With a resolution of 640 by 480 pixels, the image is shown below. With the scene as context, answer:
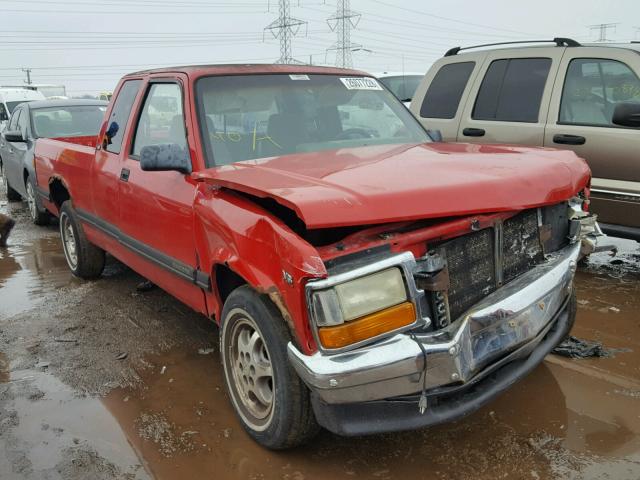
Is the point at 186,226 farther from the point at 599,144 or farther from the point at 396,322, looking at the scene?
the point at 599,144

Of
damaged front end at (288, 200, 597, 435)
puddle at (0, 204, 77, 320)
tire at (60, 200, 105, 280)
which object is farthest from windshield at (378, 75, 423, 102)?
damaged front end at (288, 200, 597, 435)

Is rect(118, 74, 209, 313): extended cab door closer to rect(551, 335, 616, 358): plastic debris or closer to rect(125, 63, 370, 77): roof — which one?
rect(125, 63, 370, 77): roof

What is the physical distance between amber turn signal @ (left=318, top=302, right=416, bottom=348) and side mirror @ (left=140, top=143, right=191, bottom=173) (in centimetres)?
155

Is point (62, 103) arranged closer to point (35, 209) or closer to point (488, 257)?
point (35, 209)

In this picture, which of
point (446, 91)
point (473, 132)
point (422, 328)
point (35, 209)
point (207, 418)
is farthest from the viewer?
point (35, 209)

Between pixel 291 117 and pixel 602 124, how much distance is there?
282cm

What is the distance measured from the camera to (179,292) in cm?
374

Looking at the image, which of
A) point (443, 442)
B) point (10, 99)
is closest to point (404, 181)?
point (443, 442)

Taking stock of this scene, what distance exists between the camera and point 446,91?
6199 mm

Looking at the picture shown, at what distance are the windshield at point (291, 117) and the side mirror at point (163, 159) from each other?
152 millimetres

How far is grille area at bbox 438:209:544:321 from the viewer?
8.41 ft

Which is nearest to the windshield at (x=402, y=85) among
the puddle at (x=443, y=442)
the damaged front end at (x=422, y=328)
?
the puddle at (x=443, y=442)

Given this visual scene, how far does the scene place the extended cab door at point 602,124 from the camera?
15.7 feet

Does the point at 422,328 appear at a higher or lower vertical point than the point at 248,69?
lower
